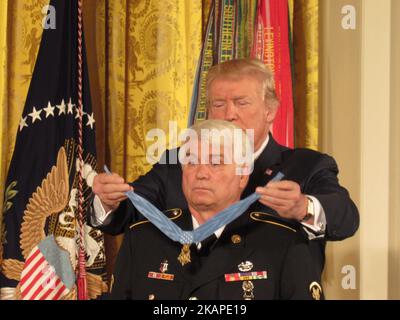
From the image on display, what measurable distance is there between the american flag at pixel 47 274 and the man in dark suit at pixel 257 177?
464 mm

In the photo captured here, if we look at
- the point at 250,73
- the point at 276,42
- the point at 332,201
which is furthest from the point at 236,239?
the point at 276,42

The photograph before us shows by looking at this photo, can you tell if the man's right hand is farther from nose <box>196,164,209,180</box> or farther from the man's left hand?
the man's left hand

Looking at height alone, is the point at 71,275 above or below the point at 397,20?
below

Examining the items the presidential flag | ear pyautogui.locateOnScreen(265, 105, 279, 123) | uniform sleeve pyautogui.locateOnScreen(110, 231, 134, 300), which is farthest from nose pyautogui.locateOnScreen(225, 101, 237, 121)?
the presidential flag

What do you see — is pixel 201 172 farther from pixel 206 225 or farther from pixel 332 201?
pixel 332 201

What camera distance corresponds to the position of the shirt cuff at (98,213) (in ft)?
7.85

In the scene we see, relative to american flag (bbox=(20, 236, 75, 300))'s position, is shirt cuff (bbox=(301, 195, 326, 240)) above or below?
above

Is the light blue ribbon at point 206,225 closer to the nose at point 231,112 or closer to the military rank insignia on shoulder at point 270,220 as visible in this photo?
the military rank insignia on shoulder at point 270,220

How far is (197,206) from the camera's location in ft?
7.14

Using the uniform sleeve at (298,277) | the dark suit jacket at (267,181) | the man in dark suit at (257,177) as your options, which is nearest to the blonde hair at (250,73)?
the man in dark suit at (257,177)

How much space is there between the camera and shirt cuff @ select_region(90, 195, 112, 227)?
2393 mm
